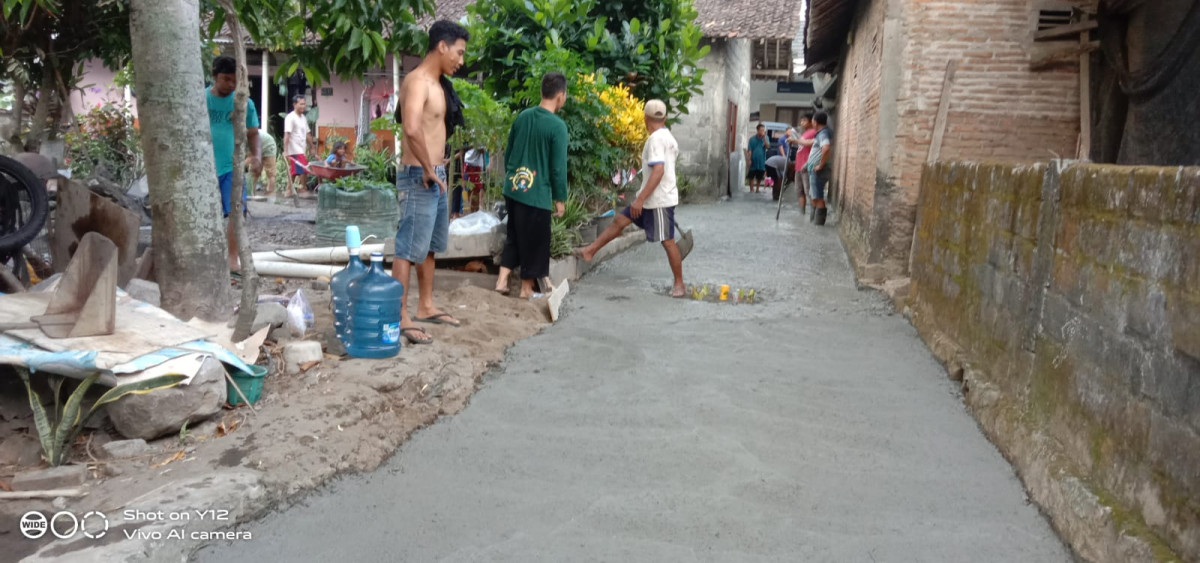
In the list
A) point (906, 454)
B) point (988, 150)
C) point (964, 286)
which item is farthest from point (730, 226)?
point (906, 454)

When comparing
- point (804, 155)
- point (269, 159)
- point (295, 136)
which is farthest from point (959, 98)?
point (295, 136)

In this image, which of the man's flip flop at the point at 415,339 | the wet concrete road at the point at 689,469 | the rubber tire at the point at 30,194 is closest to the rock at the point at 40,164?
the rubber tire at the point at 30,194

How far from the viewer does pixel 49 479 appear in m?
2.99

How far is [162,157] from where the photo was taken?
4.14 m

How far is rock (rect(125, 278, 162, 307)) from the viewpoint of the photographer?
4.34 m

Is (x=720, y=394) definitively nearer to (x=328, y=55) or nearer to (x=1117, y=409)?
(x=1117, y=409)

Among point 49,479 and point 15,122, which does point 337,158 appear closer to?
point 15,122

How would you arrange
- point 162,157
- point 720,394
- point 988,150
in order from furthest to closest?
point 988,150, point 720,394, point 162,157

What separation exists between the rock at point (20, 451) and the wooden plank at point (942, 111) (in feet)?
22.0

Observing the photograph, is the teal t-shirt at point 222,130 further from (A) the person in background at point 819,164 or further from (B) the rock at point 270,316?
(A) the person in background at point 819,164

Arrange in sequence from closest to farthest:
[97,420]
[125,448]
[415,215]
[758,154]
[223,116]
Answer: [125,448] → [97,420] → [415,215] → [223,116] → [758,154]

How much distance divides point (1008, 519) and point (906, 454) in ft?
2.17

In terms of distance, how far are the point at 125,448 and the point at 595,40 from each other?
24.7 ft

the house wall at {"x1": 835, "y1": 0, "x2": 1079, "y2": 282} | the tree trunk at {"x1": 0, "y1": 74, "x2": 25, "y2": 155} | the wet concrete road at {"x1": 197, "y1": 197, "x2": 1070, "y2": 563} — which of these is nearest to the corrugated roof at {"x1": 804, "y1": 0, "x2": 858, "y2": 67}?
the house wall at {"x1": 835, "y1": 0, "x2": 1079, "y2": 282}
